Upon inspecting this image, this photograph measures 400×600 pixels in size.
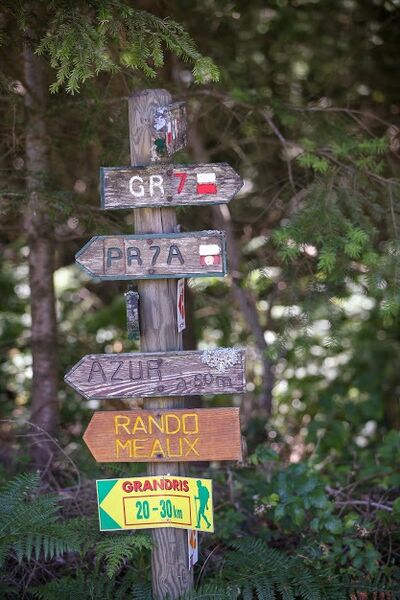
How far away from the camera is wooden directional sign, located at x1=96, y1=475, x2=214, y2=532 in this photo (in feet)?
11.4

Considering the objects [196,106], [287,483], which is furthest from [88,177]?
[287,483]

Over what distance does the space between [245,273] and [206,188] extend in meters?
1.53

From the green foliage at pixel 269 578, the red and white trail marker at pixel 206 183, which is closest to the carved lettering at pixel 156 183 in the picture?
the red and white trail marker at pixel 206 183

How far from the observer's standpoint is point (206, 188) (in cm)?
343

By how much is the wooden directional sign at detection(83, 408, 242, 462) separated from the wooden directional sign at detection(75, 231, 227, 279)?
2.09 ft

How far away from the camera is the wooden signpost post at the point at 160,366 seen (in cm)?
340

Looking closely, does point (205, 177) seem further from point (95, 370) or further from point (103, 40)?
point (95, 370)

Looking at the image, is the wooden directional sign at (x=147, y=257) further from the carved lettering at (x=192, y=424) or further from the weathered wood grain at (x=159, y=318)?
the carved lettering at (x=192, y=424)

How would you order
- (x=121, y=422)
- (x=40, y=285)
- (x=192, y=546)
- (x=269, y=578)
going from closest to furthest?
(x=121, y=422)
(x=192, y=546)
(x=269, y=578)
(x=40, y=285)

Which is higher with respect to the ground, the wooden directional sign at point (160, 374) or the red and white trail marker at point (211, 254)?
the red and white trail marker at point (211, 254)

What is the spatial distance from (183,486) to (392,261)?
1.59 meters

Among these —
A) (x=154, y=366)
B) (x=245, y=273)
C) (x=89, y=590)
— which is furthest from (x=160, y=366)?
(x=245, y=273)

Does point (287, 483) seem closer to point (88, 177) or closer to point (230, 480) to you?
point (230, 480)

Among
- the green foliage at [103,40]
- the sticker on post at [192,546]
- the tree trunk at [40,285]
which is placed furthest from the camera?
the tree trunk at [40,285]
